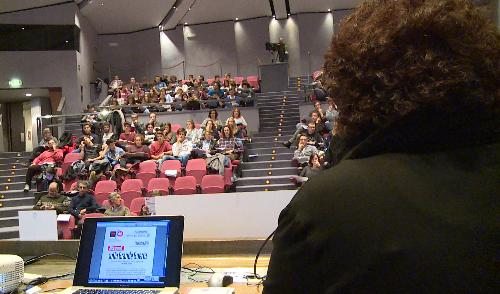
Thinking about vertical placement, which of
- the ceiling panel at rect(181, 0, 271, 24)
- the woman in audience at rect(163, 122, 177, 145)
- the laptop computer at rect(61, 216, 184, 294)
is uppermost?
the ceiling panel at rect(181, 0, 271, 24)

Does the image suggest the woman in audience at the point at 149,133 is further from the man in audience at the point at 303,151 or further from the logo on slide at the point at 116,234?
the logo on slide at the point at 116,234

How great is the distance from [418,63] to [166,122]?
10343 millimetres

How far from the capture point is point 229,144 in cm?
806

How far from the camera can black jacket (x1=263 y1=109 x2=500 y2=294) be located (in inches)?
22.8

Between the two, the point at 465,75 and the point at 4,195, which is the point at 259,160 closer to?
the point at 4,195

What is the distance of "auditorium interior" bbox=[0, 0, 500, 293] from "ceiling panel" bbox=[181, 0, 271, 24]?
0.08 meters

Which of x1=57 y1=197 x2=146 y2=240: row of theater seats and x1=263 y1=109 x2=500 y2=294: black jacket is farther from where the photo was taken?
x1=57 y1=197 x2=146 y2=240: row of theater seats

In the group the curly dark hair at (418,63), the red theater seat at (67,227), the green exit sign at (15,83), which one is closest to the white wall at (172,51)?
the green exit sign at (15,83)

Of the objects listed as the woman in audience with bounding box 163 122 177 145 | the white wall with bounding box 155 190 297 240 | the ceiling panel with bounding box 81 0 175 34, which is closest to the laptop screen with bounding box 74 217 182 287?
the white wall with bounding box 155 190 297 240

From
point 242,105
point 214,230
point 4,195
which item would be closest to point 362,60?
point 214,230

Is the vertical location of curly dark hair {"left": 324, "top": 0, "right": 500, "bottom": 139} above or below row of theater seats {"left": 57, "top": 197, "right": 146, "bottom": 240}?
above

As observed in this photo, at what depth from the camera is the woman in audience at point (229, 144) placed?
7857mm

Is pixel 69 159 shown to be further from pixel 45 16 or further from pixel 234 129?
pixel 45 16

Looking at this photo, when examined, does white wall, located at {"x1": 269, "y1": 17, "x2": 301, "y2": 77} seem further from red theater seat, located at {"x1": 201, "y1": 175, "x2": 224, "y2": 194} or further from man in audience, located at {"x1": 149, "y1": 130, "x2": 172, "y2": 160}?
red theater seat, located at {"x1": 201, "y1": 175, "x2": 224, "y2": 194}
